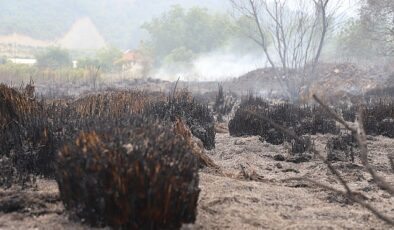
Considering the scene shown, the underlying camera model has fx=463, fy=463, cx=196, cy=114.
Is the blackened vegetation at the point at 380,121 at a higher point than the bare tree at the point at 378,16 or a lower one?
lower

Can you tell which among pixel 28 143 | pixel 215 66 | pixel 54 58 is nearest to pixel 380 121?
pixel 28 143

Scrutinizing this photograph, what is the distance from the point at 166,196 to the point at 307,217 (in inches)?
50.4

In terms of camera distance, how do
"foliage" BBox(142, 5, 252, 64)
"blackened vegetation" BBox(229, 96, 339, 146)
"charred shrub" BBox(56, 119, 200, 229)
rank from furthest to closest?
1. "foliage" BBox(142, 5, 252, 64)
2. "blackened vegetation" BBox(229, 96, 339, 146)
3. "charred shrub" BBox(56, 119, 200, 229)

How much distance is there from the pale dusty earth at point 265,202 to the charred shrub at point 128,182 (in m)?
0.14

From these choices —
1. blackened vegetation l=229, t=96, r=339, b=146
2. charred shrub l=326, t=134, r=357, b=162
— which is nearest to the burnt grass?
charred shrub l=326, t=134, r=357, b=162

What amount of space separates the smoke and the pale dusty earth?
39447 mm

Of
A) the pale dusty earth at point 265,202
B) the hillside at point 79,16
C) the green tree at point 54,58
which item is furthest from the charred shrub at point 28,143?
the hillside at point 79,16

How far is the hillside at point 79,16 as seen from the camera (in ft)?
242

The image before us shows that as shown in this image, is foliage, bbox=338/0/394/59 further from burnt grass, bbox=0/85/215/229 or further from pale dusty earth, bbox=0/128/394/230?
burnt grass, bbox=0/85/215/229

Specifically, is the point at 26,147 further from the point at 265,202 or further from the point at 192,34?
the point at 192,34

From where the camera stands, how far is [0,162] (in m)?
3.71

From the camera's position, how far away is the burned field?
2.47 metres

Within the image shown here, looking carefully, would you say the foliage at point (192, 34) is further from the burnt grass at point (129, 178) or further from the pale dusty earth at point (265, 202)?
the burnt grass at point (129, 178)

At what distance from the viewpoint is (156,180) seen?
95.9 inches
